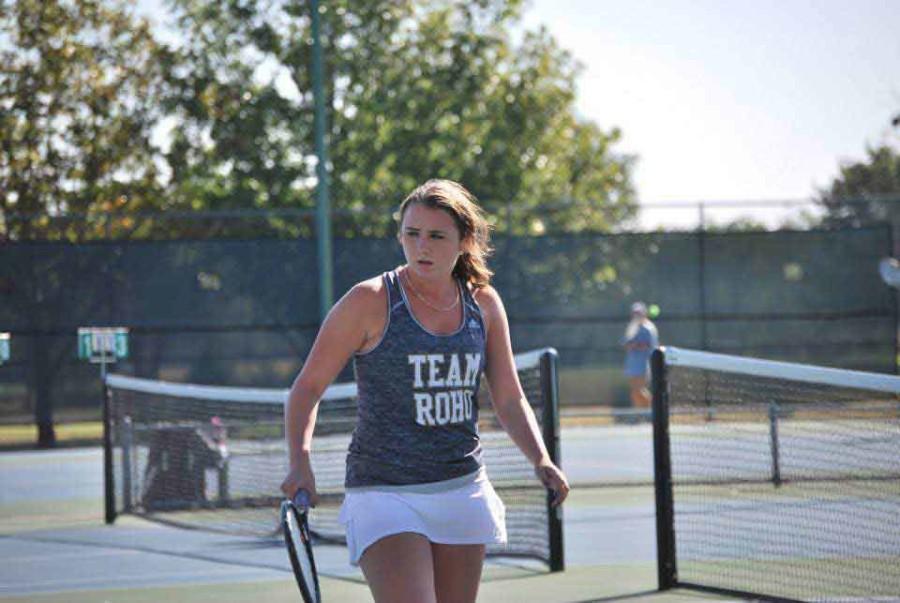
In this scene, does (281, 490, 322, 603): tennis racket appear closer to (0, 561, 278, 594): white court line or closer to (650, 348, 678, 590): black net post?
(650, 348, 678, 590): black net post

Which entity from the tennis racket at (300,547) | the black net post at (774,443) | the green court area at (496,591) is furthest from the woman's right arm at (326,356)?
the black net post at (774,443)

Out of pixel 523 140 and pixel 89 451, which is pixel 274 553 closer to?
pixel 89 451

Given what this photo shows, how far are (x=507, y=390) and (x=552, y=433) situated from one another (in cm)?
527

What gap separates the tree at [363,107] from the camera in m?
36.8

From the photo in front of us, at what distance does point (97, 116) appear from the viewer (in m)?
33.2

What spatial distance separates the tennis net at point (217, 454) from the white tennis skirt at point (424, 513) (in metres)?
7.55

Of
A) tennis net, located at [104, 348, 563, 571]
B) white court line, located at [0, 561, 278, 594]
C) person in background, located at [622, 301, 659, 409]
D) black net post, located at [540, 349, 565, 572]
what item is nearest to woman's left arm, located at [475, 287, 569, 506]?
black net post, located at [540, 349, 565, 572]

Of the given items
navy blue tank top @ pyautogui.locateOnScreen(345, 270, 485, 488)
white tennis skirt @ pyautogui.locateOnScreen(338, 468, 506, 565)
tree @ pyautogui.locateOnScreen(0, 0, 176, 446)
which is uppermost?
tree @ pyautogui.locateOnScreen(0, 0, 176, 446)

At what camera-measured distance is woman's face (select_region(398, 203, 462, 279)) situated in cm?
532

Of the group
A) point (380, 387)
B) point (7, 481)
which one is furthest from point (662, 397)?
point (7, 481)

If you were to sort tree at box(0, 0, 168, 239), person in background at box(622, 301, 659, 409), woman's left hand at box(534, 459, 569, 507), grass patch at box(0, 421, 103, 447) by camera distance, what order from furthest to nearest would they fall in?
tree at box(0, 0, 168, 239) < grass patch at box(0, 421, 103, 447) < person in background at box(622, 301, 659, 409) < woman's left hand at box(534, 459, 569, 507)

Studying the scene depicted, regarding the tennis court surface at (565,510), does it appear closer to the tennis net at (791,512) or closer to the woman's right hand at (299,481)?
the tennis net at (791,512)

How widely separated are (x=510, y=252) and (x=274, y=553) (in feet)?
42.2

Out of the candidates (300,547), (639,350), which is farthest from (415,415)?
(639,350)
